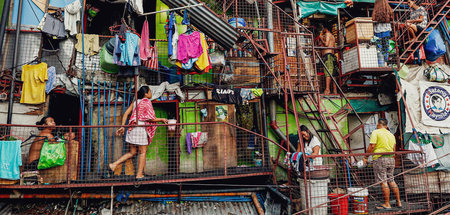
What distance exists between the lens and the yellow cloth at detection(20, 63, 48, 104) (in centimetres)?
838

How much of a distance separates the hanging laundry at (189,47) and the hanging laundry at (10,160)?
14.8 ft

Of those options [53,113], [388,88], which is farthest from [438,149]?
[53,113]

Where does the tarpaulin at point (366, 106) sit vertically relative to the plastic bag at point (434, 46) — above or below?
below

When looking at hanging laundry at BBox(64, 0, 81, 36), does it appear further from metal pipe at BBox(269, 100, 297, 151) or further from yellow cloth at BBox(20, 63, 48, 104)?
metal pipe at BBox(269, 100, 297, 151)

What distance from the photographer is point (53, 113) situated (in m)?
9.57

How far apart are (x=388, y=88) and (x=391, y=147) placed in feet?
13.1

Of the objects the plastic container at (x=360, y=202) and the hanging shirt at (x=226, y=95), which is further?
the hanging shirt at (x=226, y=95)

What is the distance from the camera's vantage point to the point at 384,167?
7512 mm

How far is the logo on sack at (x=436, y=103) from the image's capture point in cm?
1003

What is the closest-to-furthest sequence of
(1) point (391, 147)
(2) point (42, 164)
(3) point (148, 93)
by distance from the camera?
1. (2) point (42, 164)
2. (1) point (391, 147)
3. (3) point (148, 93)

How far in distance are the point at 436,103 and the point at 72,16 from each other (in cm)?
1247

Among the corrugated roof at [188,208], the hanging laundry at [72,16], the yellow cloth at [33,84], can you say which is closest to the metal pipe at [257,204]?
the corrugated roof at [188,208]

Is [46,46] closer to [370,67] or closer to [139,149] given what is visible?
[139,149]

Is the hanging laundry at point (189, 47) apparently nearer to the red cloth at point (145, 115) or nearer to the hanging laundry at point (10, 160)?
the red cloth at point (145, 115)
